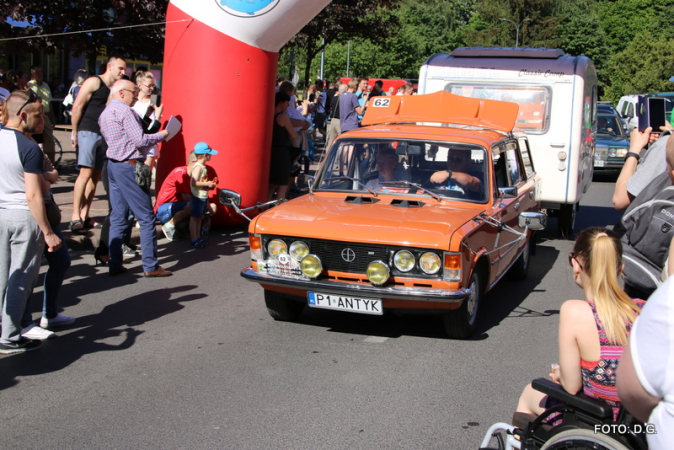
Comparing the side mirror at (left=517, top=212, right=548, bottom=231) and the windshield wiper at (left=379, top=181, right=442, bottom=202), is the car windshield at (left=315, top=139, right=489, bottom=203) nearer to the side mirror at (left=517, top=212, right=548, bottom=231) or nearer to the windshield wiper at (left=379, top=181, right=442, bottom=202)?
the windshield wiper at (left=379, top=181, right=442, bottom=202)

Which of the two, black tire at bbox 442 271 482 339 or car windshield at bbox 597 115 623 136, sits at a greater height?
car windshield at bbox 597 115 623 136

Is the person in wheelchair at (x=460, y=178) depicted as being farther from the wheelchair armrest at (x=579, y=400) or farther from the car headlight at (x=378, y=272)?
the wheelchair armrest at (x=579, y=400)

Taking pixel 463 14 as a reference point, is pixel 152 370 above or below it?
below

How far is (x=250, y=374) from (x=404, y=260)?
1450mm

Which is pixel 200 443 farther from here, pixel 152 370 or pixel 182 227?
pixel 182 227

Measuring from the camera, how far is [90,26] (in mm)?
12172

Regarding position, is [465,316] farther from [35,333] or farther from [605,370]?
[35,333]

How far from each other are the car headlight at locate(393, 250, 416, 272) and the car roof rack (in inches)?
105

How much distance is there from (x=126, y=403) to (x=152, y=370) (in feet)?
1.93

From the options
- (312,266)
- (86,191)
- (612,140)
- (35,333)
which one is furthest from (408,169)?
(612,140)

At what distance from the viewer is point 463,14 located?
80.8m

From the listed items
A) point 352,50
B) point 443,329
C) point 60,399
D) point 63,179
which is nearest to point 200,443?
point 60,399

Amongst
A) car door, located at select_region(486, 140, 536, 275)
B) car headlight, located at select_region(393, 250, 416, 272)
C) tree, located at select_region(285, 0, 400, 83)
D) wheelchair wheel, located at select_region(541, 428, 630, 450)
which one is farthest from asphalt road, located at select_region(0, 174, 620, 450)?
tree, located at select_region(285, 0, 400, 83)

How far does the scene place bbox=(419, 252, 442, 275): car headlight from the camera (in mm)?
5332
